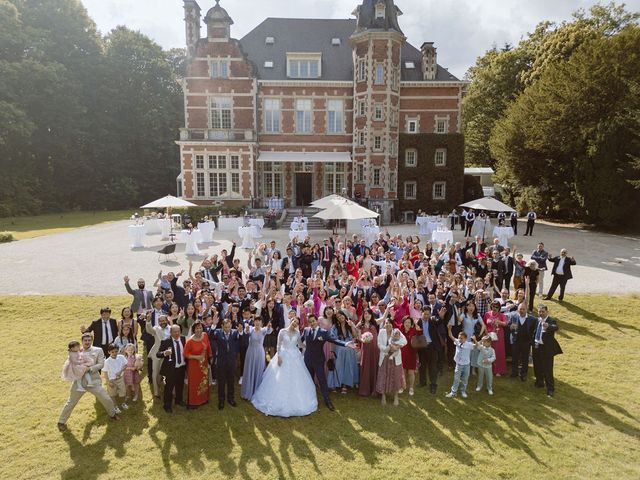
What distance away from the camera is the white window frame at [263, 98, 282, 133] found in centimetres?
3447

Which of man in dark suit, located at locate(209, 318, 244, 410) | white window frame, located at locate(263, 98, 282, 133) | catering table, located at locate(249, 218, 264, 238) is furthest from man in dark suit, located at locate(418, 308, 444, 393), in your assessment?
white window frame, located at locate(263, 98, 282, 133)

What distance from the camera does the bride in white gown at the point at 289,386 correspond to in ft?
24.6

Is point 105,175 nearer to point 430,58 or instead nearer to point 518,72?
point 430,58

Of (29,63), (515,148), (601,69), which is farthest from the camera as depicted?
(29,63)

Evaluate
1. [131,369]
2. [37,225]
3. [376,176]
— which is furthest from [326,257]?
[37,225]

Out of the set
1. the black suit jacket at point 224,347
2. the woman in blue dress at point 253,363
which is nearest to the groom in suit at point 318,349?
the woman in blue dress at point 253,363

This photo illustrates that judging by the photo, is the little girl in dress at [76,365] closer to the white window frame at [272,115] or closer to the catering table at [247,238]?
the catering table at [247,238]

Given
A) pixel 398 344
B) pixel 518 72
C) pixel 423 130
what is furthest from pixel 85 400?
pixel 518 72

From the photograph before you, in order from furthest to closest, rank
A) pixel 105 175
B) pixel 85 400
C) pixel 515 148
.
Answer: pixel 105 175, pixel 515 148, pixel 85 400

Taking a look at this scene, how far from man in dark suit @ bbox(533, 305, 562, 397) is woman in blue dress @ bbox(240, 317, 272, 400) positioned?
5194 millimetres

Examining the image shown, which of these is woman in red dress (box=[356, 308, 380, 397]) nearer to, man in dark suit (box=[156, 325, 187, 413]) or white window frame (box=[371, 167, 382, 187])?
man in dark suit (box=[156, 325, 187, 413])

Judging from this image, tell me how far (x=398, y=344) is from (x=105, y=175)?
157ft

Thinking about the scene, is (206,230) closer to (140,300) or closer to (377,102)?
(140,300)

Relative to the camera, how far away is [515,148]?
32.5 metres
